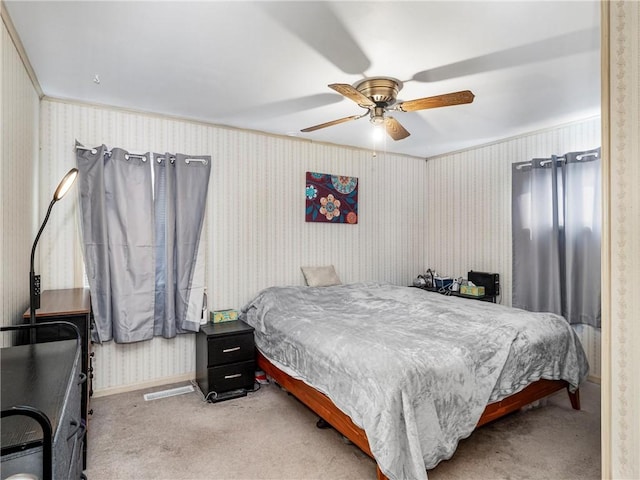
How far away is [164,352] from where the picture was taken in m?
3.50

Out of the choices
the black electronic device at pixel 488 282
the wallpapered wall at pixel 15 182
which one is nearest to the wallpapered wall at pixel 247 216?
the wallpapered wall at pixel 15 182

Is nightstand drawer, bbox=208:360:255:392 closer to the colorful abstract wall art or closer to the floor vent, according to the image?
the floor vent

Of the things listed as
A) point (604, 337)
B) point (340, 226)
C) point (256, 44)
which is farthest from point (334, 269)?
point (604, 337)

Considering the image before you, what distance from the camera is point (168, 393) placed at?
10.7 ft

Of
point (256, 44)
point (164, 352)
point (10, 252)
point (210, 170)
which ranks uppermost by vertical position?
point (256, 44)

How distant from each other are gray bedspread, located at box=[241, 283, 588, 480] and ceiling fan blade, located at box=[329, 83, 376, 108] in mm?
1560

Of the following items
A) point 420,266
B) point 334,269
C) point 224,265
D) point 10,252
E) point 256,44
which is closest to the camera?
point 10,252

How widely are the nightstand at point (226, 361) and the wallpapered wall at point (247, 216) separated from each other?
483mm

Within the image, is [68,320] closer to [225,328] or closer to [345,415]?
[225,328]

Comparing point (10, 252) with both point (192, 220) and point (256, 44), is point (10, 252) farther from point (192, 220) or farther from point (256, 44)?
A: point (256, 44)

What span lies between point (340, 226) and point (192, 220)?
1794 millimetres

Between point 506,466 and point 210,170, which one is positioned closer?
point 506,466

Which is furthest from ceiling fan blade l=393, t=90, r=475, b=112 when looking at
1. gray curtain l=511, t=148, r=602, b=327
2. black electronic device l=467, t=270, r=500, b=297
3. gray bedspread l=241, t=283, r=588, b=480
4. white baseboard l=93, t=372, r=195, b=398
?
white baseboard l=93, t=372, r=195, b=398

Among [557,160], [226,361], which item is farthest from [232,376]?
[557,160]
